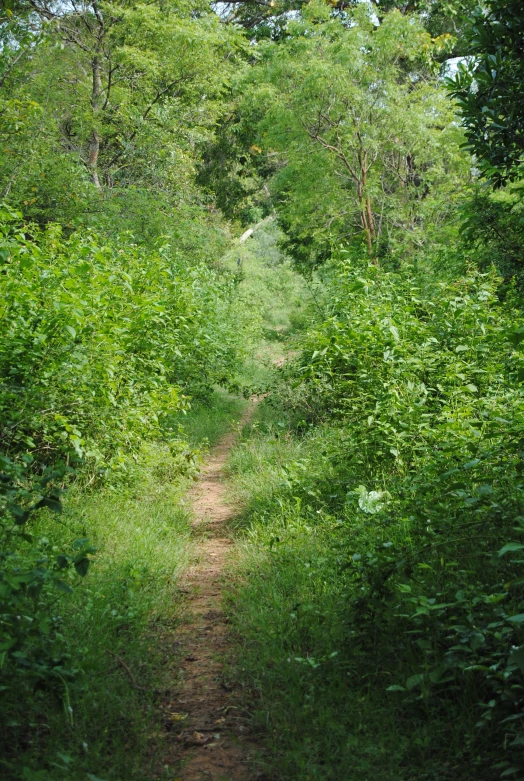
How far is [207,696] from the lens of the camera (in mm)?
4027

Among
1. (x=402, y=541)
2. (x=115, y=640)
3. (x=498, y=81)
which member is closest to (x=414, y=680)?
(x=402, y=541)

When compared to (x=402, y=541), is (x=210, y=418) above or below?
below

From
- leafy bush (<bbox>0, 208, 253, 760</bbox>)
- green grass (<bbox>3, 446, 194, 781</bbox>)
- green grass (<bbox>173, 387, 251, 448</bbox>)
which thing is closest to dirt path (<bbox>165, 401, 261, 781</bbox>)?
green grass (<bbox>3, 446, 194, 781</bbox>)

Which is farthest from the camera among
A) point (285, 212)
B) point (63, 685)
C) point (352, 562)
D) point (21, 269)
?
point (285, 212)

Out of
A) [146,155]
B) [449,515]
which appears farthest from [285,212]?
[449,515]

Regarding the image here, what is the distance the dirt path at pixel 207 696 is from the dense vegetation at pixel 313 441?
5.5 inches

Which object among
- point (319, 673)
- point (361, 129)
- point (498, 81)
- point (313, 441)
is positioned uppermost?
point (361, 129)

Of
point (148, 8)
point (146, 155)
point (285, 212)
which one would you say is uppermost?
point (148, 8)

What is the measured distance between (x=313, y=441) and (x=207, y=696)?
4296 mm

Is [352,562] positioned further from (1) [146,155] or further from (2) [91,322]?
(1) [146,155]

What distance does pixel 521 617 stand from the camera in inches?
110

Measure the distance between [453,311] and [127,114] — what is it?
41.0 feet

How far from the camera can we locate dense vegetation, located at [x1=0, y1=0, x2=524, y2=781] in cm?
343

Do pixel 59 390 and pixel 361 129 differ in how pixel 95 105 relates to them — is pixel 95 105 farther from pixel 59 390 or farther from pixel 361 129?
pixel 59 390
